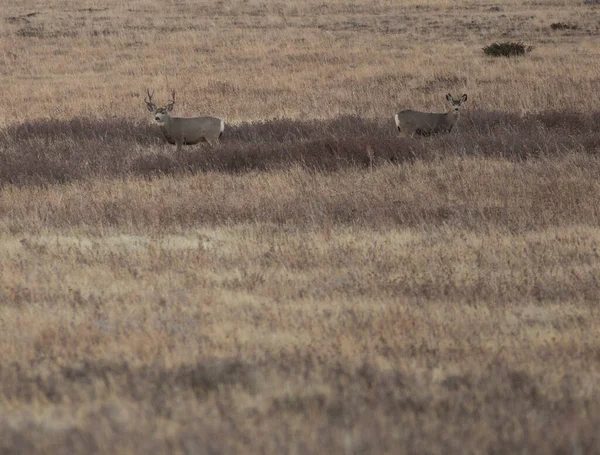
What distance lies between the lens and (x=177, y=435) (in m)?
3.96

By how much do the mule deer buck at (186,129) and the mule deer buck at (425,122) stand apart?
121 inches

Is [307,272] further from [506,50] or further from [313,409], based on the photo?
[506,50]

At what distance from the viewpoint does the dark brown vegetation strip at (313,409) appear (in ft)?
12.7

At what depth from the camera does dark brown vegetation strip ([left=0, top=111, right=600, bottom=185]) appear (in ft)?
45.0

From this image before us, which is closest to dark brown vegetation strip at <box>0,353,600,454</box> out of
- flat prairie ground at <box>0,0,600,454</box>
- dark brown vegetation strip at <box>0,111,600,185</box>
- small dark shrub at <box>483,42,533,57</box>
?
flat prairie ground at <box>0,0,600,454</box>

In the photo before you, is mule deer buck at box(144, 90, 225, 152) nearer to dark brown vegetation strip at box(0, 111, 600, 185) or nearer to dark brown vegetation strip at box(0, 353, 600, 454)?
dark brown vegetation strip at box(0, 111, 600, 185)

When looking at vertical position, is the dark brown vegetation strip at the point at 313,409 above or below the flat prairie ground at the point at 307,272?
above

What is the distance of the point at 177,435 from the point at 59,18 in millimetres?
37733

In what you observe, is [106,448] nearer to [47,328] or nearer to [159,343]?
[159,343]

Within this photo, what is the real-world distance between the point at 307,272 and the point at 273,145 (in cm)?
Result: 738

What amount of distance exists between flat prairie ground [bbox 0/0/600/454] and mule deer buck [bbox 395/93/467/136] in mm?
320

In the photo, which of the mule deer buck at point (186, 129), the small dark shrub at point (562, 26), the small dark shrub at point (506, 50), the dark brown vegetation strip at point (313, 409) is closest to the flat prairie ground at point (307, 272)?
the dark brown vegetation strip at point (313, 409)

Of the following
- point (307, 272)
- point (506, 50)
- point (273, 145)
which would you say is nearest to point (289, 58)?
point (506, 50)

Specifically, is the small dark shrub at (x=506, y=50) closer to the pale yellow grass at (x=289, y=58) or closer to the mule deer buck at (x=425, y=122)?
the pale yellow grass at (x=289, y=58)
